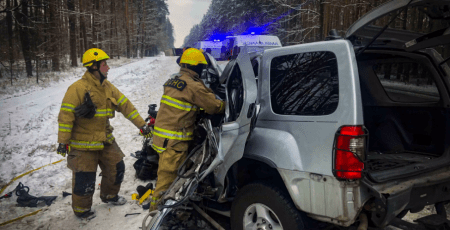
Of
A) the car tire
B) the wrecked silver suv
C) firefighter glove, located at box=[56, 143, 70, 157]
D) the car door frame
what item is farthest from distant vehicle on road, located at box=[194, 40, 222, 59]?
the car tire

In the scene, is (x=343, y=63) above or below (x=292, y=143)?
above

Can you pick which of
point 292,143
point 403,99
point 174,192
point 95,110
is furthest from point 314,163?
point 95,110

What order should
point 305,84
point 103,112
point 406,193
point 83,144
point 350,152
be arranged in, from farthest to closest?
1. point 103,112
2. point 83,144
3. point 305,84
4. point 406,193
5. point 350,152

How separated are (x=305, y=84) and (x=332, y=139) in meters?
0.59

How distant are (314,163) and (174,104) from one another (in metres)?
1.74

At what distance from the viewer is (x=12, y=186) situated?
4.82 meters

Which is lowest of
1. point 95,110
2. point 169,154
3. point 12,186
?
point 12,186

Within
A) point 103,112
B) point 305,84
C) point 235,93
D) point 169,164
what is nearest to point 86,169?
point 103,112

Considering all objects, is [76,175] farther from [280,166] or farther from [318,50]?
[318,50]

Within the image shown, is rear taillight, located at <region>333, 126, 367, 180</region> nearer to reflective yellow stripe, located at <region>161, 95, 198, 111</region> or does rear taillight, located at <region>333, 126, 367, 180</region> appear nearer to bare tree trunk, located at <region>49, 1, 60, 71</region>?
reflective yellow stripe, located at <region>161, 95, 198, 111</region>

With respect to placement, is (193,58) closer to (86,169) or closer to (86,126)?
(86,126)

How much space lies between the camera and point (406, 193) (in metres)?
2.32

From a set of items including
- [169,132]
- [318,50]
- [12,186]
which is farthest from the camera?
[12,186]

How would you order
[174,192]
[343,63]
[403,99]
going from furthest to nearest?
[403,99] → [174,192] → [343,63]
